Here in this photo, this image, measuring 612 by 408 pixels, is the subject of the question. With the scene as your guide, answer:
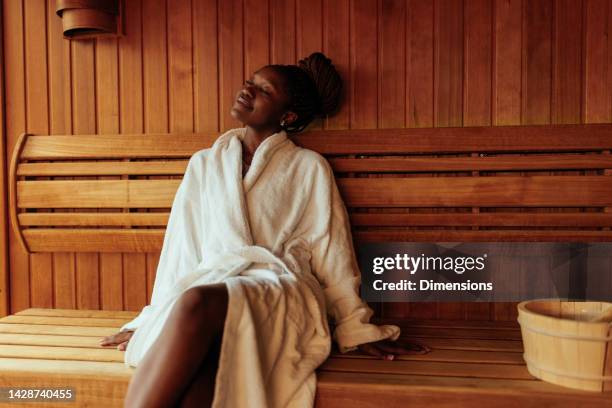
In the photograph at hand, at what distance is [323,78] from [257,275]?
2.57 feet

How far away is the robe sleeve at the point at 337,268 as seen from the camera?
153 centimetres

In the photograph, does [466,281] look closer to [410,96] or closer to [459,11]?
[410,96]

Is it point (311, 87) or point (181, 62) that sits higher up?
point (181, 62)

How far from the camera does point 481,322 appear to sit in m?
1.90

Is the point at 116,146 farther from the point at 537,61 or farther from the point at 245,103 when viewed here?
the point at 537,61

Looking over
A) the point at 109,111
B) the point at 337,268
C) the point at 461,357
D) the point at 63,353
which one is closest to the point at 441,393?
the point at 461,357

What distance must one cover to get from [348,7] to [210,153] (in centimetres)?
76

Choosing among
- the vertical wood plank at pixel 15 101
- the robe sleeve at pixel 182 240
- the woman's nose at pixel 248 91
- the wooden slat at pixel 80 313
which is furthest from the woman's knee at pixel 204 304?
the vertical wood plank at pixel 15 101

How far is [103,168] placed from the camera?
207 cm

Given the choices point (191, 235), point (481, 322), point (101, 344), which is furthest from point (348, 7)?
point (101, 344)

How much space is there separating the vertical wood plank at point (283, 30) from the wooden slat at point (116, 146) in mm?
405

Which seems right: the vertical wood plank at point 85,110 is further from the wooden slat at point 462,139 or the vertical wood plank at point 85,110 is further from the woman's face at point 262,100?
the wooden slat at point 462,139

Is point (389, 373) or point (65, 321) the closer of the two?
point (389, 373)

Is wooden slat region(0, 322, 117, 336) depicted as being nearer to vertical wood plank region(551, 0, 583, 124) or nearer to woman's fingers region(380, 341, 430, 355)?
woman's fingers region(380, 341, 430, 355)
